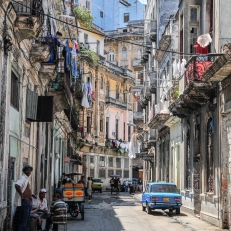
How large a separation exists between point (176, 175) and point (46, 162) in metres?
8.78

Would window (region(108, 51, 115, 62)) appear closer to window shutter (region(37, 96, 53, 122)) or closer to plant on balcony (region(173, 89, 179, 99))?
plant on balcony (region(173, 89, 179, 99))

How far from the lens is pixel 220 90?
19438mm

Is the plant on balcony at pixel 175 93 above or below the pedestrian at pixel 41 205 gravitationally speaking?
above

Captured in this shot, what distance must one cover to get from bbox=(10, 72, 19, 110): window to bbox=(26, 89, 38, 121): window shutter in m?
1.49

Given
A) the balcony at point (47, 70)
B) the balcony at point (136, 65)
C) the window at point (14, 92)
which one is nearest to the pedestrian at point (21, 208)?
the window at point (14, 92)

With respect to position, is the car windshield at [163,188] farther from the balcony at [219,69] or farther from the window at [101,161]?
the window at [101,161]

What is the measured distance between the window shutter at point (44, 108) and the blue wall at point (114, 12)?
51.6 meters

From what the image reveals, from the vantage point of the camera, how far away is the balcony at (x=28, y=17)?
14.4 m

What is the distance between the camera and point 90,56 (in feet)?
169

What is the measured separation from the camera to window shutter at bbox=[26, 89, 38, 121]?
59.3 feet

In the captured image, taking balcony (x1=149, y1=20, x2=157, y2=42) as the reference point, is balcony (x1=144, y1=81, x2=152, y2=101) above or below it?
below

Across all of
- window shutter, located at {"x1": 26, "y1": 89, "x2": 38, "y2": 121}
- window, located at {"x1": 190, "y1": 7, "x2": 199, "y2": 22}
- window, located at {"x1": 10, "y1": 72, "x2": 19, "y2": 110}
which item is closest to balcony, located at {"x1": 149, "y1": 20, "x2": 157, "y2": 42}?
window, located at {"x1": 190, "y1": 7, "x2": 199, "y2": 22}

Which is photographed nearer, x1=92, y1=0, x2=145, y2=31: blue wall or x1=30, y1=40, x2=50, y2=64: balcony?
x1=30, y1=40, x2=50, y2=64: balcony

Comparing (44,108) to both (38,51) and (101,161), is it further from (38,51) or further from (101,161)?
(101,161)
